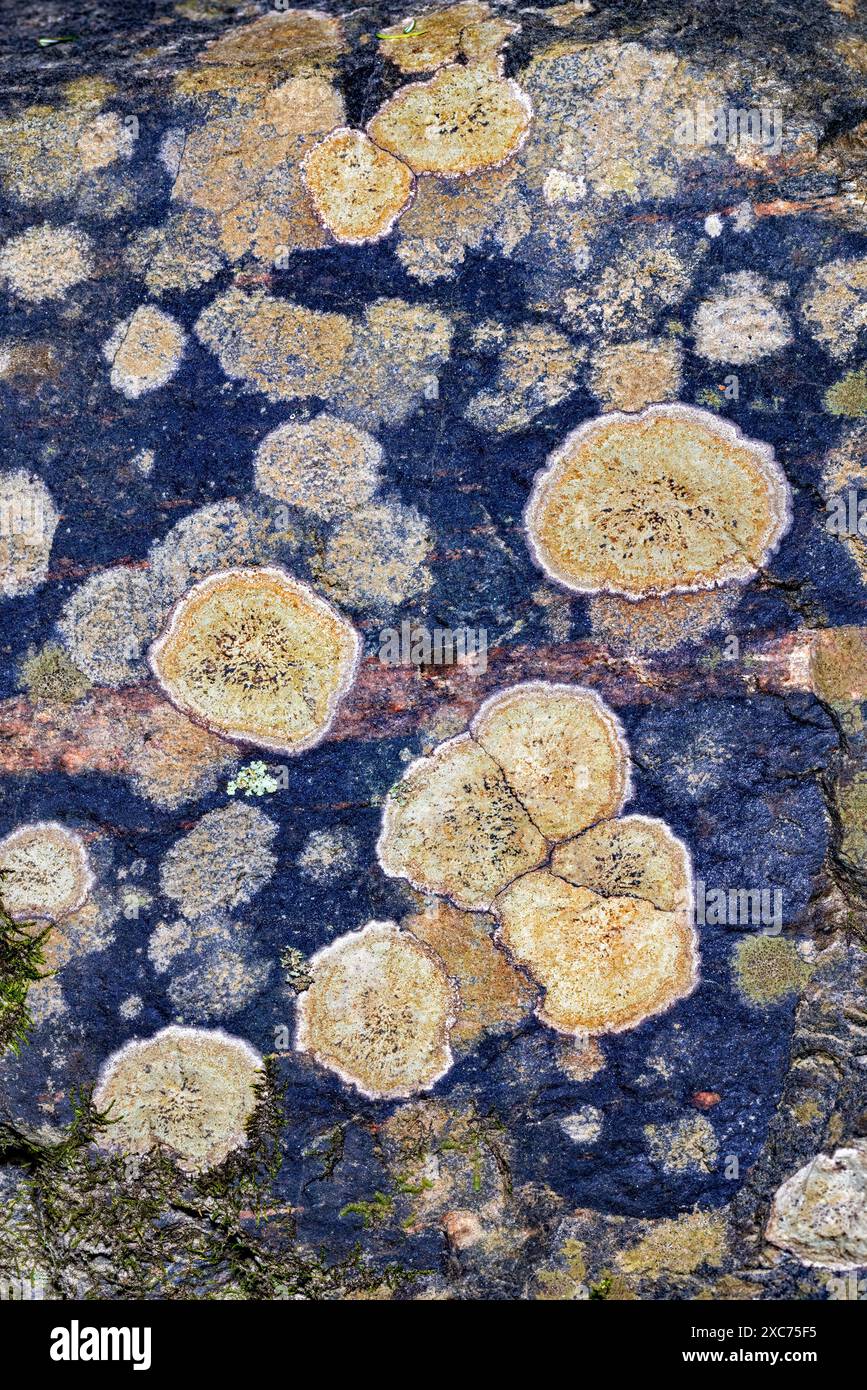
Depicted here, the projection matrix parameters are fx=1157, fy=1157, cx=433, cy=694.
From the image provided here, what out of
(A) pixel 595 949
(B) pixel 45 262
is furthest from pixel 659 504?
(B) pixel 45 262

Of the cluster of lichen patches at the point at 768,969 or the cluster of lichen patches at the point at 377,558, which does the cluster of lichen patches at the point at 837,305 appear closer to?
the cluster of lichen patches at the point at 377,558

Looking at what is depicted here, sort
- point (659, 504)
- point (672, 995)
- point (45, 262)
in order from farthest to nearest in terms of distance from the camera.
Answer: point (45, 262)
point (672, 995)
point (659, 504)

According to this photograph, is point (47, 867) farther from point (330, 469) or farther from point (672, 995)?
point (672, 995)

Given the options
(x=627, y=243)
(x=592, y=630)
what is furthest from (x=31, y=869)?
(x=627, y=243)

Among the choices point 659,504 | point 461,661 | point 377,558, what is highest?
point 659,504

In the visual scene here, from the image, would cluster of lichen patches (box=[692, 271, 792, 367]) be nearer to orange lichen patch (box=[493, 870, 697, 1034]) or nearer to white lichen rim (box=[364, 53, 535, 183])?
white lichen rim (box=[364, 53, 535, 183])

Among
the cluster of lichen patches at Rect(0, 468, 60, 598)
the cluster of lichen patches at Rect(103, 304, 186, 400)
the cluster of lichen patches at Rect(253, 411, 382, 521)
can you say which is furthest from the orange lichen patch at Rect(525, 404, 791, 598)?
the cluster of lichen patches at Rect(0, 468, 60, 598)
